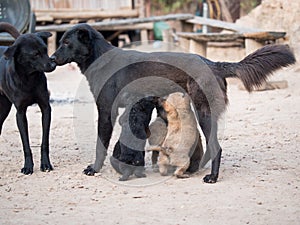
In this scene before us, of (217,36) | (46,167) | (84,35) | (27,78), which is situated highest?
(84,35)

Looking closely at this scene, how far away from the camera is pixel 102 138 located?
19.5 ft

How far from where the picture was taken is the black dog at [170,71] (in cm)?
554

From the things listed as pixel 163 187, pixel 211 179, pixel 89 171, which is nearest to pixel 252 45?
pixel 89 171

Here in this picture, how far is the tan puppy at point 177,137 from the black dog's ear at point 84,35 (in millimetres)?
955

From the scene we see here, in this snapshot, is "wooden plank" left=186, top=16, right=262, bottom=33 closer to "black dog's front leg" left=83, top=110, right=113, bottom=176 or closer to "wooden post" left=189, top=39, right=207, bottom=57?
"wooden post" left=189, top=39, right=207, bottom=57

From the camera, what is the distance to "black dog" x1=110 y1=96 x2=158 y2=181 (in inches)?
223

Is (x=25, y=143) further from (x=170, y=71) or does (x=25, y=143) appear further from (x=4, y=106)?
(x=170, y=71)

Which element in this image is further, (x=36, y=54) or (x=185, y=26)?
(x=185, y=26)

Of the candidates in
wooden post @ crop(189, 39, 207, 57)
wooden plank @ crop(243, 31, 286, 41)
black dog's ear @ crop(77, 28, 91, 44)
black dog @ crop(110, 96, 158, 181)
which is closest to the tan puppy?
black dog @ crop(110, 96, 158, 181)

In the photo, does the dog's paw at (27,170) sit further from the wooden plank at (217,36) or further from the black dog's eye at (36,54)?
the wooden plank at (217,36)

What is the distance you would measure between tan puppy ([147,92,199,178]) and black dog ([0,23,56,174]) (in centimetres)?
116

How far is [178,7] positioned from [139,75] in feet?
68.0

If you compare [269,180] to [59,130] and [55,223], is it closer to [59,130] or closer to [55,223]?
[55,223]

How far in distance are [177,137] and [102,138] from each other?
0.76 metres
